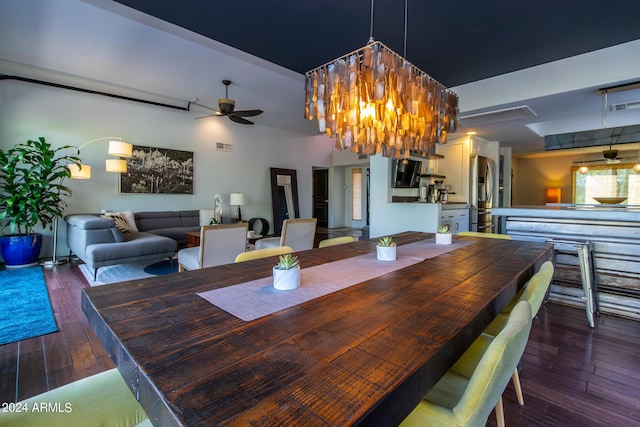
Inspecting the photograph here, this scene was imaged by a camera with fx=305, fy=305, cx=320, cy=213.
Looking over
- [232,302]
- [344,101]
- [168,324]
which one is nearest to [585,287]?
[344,101]

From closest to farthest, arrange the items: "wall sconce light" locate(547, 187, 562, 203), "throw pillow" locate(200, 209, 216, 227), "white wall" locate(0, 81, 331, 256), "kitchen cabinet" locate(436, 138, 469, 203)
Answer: "white wall" locate(0, 81, 331, 256) < "kitchen cabinet" locate(436, 138, 469, 203) < "throw pillow" locate(200, 209, 216, 227) < "wall sconce light" locate(547, 187, 562, 203)

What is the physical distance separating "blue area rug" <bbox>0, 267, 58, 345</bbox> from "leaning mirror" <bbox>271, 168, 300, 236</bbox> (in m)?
4.73

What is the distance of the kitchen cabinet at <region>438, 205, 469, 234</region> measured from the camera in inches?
196

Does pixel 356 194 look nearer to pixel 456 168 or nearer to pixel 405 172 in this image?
pixel 456 168

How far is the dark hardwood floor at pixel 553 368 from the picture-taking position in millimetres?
1559

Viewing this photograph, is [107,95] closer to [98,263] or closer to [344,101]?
[98,263]

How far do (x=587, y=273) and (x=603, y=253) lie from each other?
1.84 feet

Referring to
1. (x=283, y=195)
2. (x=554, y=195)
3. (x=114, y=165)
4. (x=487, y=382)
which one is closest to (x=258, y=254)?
(x=487, y=382)

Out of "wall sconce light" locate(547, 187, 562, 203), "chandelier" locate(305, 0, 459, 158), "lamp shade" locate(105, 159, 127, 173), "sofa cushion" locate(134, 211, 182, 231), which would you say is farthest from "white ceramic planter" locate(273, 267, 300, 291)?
"wall sconce light" locate(547, 187, 562, 203)

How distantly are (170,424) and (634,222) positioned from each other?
12.8 feet

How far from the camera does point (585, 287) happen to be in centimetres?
267

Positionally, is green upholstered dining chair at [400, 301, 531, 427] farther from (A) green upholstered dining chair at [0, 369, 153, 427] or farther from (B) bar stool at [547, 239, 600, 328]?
(B) bar stool at [547, 239, 600, 328]

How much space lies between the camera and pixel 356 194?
9.85 metres

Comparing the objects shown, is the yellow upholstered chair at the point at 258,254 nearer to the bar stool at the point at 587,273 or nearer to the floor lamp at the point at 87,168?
the bar stool at the point at 587,273
